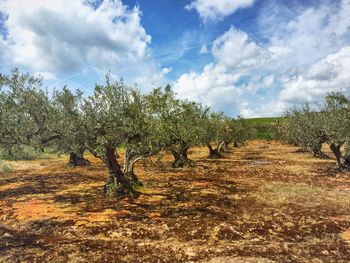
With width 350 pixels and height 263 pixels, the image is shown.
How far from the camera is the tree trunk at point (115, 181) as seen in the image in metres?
29.7

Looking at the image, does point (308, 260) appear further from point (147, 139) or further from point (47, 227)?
point (147, 139)

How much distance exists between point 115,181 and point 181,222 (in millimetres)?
10451

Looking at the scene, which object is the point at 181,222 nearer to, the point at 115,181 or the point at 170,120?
the point at 115,181

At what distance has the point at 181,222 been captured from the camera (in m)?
Result: 21.6

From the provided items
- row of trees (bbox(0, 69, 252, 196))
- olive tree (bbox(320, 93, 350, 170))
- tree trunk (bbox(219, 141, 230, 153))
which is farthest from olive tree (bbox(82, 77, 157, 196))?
tree trunk (bbox(219, 141, 230, 153))

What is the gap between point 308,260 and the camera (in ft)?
50.4

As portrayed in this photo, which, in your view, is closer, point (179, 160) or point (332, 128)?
point (332, 128)

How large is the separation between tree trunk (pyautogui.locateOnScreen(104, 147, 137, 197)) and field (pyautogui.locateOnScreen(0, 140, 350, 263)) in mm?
1343

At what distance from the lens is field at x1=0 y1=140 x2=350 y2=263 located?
1634 cm

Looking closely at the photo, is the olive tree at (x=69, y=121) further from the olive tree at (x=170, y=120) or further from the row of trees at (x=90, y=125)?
the olive tree at (x=170, y=120)

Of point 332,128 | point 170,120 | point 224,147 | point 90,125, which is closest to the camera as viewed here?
point 90,125

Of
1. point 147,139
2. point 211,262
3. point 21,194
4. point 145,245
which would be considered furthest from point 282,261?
point 21,194

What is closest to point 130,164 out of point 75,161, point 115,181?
point 115,181

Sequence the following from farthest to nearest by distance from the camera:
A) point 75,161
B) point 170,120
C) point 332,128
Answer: point 75,161
point 332,128
point 170,120
